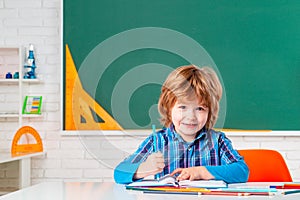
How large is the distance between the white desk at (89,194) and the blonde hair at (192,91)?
18.8 inches

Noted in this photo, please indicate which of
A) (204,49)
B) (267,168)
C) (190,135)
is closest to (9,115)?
(204,49)

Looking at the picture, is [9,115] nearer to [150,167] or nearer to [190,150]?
[190,150]

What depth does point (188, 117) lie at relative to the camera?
5.79 feet

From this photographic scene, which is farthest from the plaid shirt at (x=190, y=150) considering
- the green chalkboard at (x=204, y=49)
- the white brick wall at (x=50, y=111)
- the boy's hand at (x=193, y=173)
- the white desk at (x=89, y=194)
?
the white brick wall at (x=50, y=111)

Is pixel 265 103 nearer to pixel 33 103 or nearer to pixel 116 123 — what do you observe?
pixel 116 123

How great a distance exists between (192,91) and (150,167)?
13.2 inches

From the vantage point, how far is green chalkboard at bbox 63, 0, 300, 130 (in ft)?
10.5

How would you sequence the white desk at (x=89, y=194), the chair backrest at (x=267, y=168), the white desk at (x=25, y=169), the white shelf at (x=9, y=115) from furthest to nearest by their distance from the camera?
1. the white shelf at (x=9, y=115)
2. the white desk at (x=25, y=169)
3. the chair backrest at (x=267, y=168)
4. the white desk at (x=89, y=194)

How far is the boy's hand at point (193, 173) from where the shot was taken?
1.50 metres

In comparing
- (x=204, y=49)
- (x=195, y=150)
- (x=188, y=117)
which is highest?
(x=204, y=49)

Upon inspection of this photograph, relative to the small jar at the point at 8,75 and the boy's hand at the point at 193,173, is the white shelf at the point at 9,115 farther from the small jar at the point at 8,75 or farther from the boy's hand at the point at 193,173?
the boy's hand at the point at 193,173

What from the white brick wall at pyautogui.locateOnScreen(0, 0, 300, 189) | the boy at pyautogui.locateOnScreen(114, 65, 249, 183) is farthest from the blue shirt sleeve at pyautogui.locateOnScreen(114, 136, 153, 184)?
the white brick wall at pyautogui.locateOnScreen(0, 0, 300, 189)

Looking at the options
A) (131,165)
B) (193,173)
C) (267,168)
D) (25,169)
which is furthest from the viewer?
(25,169)

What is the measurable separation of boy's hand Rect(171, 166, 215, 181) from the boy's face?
0.25m
